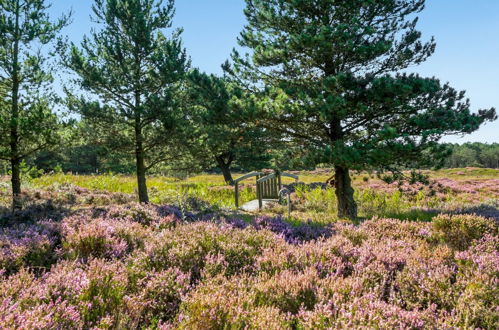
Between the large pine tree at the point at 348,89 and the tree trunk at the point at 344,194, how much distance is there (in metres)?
0.03

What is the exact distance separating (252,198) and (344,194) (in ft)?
26.5

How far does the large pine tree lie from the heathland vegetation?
1.9 inches

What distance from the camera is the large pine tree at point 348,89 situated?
7.50 m

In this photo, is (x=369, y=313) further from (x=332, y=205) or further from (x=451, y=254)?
(x=332, y=205)

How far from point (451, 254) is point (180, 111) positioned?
954 cm

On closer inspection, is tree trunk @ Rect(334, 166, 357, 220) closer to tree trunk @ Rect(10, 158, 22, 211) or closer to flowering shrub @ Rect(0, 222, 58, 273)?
flowering shrub @ Rect(0, 222, 58, 273)

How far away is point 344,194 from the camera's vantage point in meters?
9.64

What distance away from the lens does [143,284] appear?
291 cm

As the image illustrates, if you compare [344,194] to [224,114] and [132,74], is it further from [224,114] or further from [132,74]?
[132,74]

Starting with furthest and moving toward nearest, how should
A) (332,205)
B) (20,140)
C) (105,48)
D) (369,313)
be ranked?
(332,205) < (105,48) < (20,140) < (369,313)

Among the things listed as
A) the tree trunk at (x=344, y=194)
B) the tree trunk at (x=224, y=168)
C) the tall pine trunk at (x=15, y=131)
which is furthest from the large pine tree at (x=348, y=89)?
the tree trunk at (x=224, y=168)

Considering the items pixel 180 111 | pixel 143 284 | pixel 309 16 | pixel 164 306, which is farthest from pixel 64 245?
pixel 309 16

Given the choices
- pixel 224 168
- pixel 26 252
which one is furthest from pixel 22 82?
pixel 224 168

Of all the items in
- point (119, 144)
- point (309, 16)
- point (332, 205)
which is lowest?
point (332, 205)
